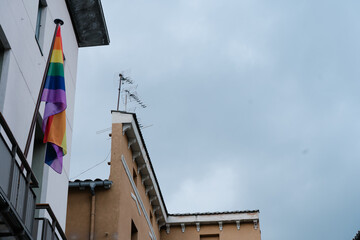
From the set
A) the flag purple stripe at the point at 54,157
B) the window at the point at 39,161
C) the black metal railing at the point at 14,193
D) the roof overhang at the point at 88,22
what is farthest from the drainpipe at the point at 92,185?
the black metal railing at the point at 14,193

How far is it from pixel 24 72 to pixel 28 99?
0.56m

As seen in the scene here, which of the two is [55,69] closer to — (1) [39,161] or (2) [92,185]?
(1) [39,161]

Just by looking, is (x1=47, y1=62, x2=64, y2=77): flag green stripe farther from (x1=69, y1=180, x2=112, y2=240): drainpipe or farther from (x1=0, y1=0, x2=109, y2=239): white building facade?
(x1=69, y1=180, x2=112, y2=240): drainpipe

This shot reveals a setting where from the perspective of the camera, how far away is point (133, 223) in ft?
75.6

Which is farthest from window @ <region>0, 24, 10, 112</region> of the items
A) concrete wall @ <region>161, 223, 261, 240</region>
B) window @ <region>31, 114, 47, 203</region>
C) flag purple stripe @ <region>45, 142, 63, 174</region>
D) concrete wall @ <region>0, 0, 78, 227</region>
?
concrete wall @ <region>161, 223, 261, 240</region>

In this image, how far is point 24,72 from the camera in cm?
1340

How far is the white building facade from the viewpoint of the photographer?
10.0m

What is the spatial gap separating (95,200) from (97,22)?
19.5 feet

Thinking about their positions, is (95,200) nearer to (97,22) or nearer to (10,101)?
Result: (97,22)

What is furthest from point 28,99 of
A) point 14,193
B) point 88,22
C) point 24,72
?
point 88,22

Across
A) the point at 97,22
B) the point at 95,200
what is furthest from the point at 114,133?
the point at 97,22

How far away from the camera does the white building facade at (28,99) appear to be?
10008 millimetres

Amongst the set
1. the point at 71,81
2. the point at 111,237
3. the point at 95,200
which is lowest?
the point at 111,237

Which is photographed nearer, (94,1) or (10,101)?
(10,101)
